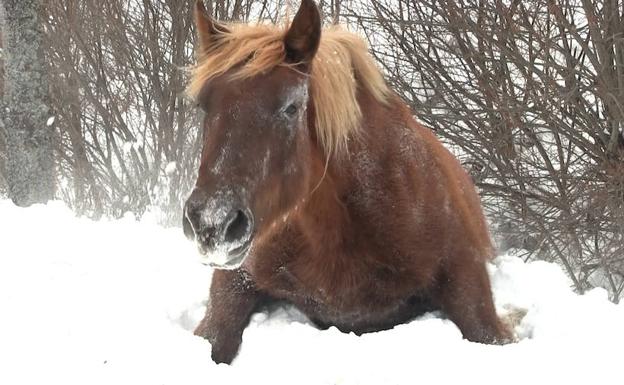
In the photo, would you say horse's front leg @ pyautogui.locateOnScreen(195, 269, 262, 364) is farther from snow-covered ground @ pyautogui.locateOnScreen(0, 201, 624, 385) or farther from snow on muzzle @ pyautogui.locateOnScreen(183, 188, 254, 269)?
snow on muzzle @ pyautogui.locateOnScreen(183, 188, 254, 269)

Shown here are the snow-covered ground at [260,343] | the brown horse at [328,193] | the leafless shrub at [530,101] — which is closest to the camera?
the snow-covered ground at [260,343]

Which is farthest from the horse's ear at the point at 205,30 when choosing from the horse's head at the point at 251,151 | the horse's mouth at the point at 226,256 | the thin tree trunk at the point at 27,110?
the thin tree trunk at the point at 27,110

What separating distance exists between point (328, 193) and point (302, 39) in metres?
0.75

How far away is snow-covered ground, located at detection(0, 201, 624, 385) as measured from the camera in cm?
230

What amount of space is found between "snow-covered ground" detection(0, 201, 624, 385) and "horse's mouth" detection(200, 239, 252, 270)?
0.36m

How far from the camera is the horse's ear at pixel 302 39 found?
2795 millimetres

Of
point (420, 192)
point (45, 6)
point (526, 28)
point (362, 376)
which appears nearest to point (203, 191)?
point (362, 376)

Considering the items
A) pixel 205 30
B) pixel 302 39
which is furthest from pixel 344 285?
pixel 205 30

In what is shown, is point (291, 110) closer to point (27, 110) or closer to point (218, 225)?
point (218, 225)

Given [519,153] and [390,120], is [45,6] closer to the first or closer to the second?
[519,153]

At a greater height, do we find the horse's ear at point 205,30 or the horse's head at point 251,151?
the horse's ear at point 205,30

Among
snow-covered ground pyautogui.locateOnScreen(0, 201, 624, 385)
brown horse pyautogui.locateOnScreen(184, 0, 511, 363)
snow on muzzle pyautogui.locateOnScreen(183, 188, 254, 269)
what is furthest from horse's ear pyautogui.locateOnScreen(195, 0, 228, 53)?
→ snow-covered ground pyautogui.locateOnScreen(0, 201, 624, 385)

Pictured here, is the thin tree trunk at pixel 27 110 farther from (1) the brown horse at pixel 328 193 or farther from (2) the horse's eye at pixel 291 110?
(2) the horse's eye at pixel 291 110

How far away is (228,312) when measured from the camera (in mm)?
3279
